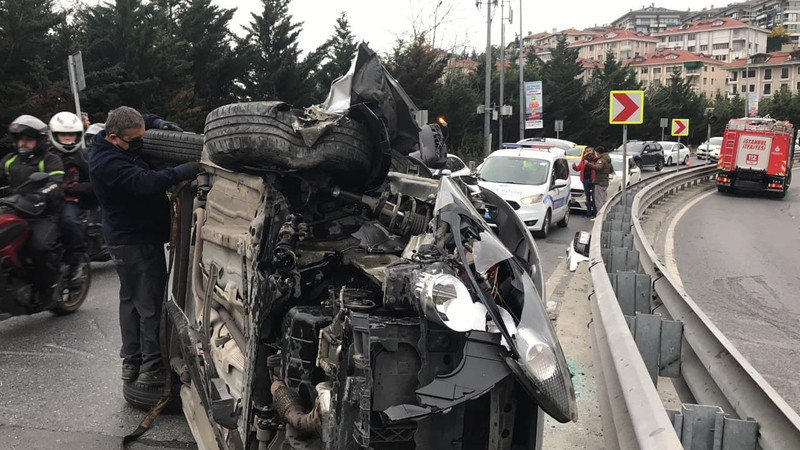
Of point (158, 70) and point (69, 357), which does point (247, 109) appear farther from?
→ point (158, 70)

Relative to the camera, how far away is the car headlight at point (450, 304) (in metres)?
2.38

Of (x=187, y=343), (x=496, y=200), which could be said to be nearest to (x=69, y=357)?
(x=187, y=343)

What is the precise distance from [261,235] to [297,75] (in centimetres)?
2203

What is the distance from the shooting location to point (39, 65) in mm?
14258

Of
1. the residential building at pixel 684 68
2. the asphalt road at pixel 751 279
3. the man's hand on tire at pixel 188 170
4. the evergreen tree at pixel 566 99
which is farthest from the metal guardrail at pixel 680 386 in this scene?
the residential building at pixel 684 68

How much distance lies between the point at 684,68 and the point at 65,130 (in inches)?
4979

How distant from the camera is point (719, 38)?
5522 inches

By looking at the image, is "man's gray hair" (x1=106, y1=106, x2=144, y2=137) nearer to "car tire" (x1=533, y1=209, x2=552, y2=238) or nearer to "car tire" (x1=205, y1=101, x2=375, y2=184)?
"car tire" (x1=205, y1=101, x2=375, y2=184)

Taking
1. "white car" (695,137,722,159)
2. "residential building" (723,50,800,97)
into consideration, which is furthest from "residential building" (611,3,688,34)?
"white car" (695,137,722,159)

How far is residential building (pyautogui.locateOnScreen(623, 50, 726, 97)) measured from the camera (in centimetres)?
11531

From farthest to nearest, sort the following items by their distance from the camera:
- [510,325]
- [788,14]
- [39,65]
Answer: [788,14] → [39,65] → [510,325]

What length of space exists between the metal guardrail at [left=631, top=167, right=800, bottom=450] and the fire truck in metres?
22.0

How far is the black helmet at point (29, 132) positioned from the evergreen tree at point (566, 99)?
4681cm

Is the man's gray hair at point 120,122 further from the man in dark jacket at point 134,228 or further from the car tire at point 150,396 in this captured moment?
the car tire at point 150,396
